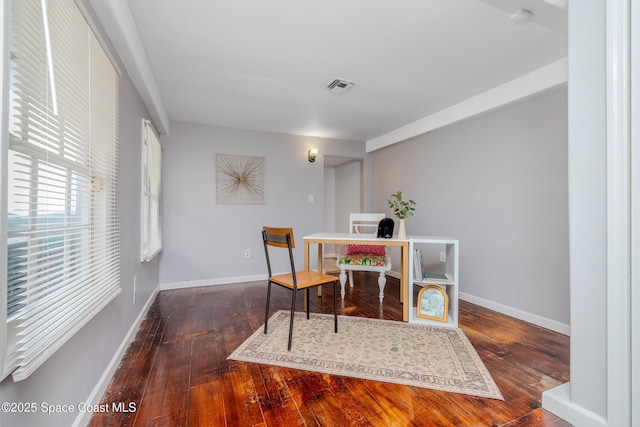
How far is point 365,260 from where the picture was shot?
3074 mm

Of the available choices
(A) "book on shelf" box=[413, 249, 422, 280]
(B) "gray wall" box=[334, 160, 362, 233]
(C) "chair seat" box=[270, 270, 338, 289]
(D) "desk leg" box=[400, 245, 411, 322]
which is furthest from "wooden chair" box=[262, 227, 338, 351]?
(B) "gray wall" box=[334, 160, 362, 233]

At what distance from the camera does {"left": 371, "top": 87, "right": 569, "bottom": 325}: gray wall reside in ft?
7.85

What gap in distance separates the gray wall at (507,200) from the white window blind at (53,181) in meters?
3.25

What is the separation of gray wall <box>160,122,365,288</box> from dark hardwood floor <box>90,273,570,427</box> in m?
1.38

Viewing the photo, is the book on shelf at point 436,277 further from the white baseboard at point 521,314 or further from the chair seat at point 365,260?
the white baseboard at point 521,314

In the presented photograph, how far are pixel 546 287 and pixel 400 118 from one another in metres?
2.43

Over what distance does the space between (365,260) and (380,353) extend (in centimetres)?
120

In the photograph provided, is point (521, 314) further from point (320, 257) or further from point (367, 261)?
point (320, 257)

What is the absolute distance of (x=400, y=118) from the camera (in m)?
3.69

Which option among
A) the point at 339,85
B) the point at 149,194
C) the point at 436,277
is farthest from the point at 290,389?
the point at 339,85

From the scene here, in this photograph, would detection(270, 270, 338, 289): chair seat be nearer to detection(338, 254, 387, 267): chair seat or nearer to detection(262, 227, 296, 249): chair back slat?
detection(262, 227, 296, 249): chair back slat

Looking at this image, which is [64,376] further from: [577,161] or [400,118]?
[400,118]

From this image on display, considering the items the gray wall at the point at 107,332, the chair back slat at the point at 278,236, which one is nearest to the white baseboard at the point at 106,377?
the gray wall at the point at 107,332

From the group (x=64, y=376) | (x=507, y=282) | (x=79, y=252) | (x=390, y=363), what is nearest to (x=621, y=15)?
(x=390, y=363)
